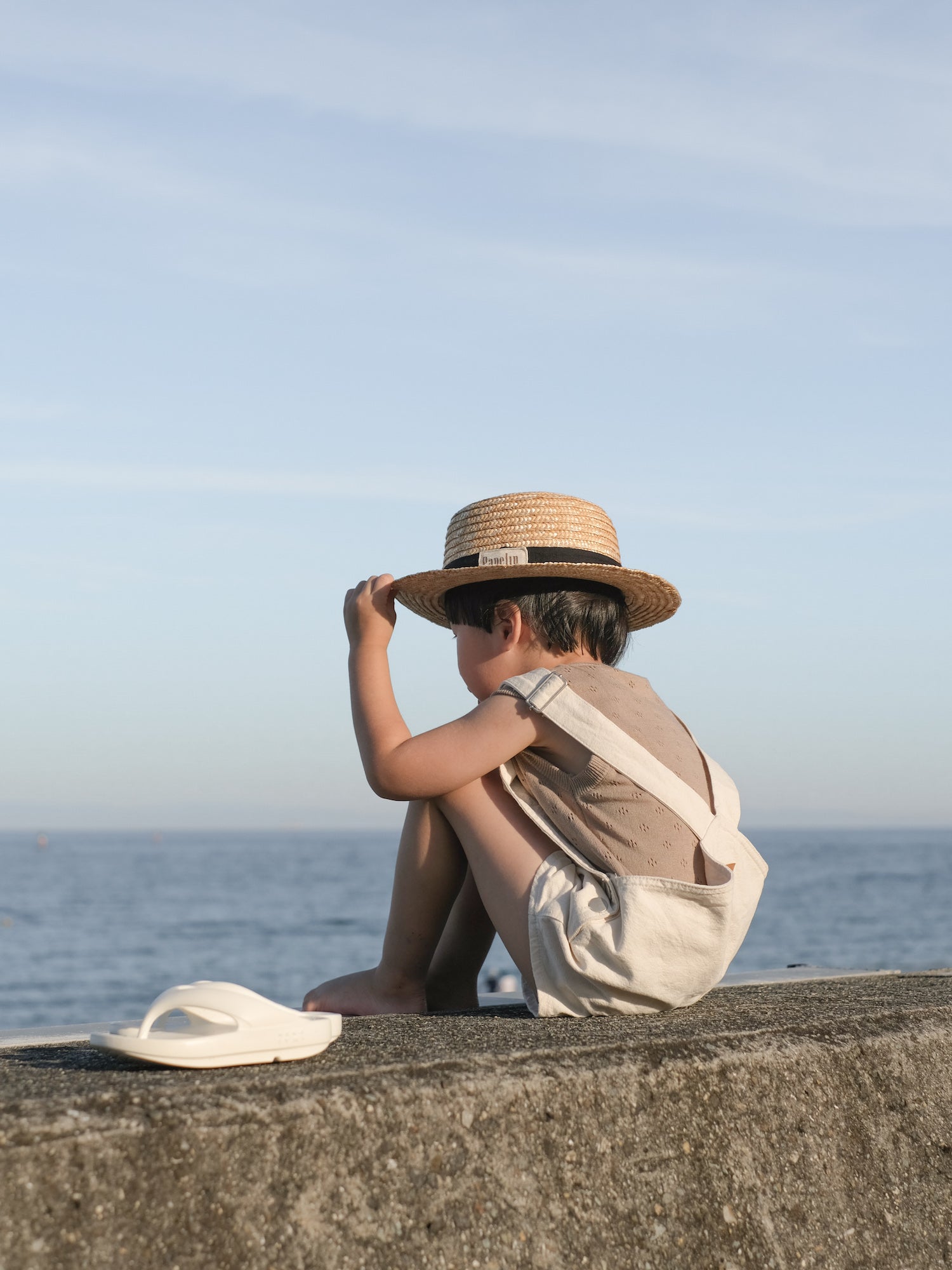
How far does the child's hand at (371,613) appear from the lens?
290 cm

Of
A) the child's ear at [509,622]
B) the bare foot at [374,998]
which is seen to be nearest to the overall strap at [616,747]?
the child's ear at [509,622]

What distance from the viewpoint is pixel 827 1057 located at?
6.89ft

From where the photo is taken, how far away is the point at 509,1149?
169cm

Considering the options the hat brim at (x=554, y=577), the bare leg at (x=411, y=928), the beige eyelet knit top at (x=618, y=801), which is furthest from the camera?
the hat brim at (x=554, y=577)

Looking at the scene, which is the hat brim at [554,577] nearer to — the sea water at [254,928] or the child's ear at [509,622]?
the child's ear at [509,622]

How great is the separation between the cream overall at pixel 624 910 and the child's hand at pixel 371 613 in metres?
0.42

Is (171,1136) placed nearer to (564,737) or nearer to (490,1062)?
(490,1062)

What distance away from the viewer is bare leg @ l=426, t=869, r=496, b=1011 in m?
3.03

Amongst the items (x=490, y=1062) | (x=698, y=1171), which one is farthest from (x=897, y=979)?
(x=490, y=1062)

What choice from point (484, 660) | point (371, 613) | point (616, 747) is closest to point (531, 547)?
point (484, 660)

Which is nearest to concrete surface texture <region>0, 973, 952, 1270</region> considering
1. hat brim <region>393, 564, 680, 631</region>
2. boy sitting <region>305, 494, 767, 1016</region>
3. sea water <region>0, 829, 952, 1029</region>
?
boy sitting <region>305, 494, 767, 1016</region>

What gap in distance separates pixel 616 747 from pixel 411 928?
28.3 inches

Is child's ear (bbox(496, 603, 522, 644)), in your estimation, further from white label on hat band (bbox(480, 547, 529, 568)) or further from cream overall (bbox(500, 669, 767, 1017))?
cream overall (bbox(500, 669, 767, 1017))

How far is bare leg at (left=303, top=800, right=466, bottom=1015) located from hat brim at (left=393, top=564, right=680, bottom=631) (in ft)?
2.03
